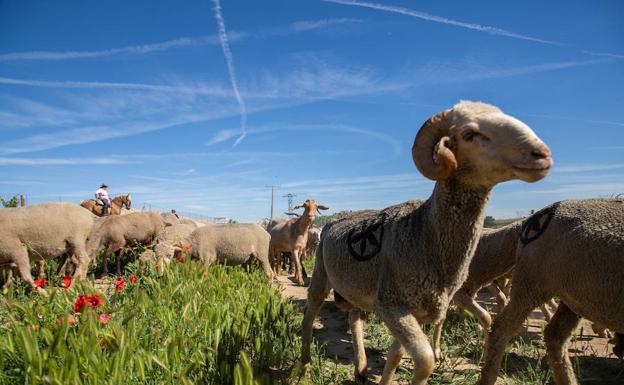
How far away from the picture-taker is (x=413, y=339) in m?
2.44

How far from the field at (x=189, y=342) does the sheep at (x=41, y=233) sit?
6.22 ft

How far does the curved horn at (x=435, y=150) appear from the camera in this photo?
2.32 metres

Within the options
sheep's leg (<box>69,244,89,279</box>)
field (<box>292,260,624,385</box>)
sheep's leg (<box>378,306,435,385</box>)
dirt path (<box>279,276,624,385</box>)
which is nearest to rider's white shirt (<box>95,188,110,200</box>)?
sheep's leg (<box>69,244,89,279</box>)

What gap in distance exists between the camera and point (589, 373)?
4336 mm

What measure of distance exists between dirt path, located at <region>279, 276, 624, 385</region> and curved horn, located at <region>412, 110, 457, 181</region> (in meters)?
2.59

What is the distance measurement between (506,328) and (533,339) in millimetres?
3018

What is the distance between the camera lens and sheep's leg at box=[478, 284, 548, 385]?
332cm

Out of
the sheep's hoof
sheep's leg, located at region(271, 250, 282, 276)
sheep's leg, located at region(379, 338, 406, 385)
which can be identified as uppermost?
sheep's leg, located at region(379, 338, 406, 385)

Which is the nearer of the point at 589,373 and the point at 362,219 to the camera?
the point at 362,219

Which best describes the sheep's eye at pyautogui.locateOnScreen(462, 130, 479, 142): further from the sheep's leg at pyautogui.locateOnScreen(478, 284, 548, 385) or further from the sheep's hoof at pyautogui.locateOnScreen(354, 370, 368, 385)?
the sheep's hoof at pyautogui.locateOnScreen(354, 370, 368, 385)

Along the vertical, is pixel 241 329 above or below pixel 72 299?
below

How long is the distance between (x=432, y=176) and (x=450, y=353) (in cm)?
329

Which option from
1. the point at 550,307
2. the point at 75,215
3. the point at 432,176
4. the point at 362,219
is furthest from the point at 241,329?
the point at 550,307

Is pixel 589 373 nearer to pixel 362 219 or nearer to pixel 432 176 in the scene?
pixel 362 219
